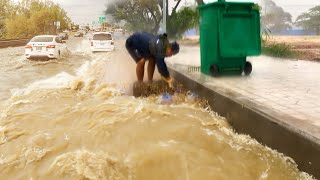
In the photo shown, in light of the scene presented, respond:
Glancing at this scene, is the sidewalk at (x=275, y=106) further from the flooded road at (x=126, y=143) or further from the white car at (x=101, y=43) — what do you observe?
the white car at (x=101, y=43)

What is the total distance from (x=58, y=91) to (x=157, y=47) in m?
2.69

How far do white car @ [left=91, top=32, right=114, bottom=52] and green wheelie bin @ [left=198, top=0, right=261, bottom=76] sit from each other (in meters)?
15.4

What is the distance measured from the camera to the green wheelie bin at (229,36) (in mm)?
8273

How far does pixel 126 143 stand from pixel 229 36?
4556mm

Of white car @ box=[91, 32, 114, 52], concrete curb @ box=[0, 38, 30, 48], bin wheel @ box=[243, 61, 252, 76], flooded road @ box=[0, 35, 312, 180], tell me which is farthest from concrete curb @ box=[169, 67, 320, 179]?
concrete curb @ box=[0, 38, 30, 48]

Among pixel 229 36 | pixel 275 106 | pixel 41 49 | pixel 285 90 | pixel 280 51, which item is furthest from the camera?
pixel 41 49

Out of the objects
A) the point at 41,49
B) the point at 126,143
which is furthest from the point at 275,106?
the point at 41,49

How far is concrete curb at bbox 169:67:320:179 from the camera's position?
3.63 m

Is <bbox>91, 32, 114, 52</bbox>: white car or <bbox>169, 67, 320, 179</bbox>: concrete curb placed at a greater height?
<bbox>91, 32, 114, 52</bbox>: white car

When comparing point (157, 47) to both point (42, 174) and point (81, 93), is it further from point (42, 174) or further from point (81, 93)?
point (42, 174)

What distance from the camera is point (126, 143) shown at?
4758 millimetres

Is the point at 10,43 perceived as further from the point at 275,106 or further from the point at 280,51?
the point at 275,106

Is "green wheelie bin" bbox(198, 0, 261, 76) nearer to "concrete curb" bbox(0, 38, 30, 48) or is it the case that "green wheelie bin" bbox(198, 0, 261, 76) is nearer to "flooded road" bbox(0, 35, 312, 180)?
"flooded road" bbox(0, 35, 312, 180)

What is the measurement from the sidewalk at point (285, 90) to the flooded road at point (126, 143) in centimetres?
58
